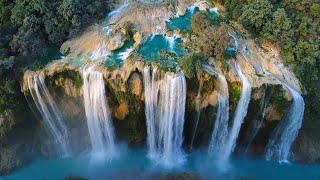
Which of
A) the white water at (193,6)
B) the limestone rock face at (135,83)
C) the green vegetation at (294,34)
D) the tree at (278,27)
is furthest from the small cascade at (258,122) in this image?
the white water at (193,6)

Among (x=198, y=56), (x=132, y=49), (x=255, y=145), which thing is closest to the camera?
(x=198, y=56)

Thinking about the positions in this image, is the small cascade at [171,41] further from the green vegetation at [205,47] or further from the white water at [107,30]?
the white water at [107,30]

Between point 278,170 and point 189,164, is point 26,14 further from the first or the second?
point 278,170

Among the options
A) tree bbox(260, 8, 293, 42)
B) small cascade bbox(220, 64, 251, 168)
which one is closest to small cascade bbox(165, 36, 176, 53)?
small cascade bbox(220, 64, 251, 168)

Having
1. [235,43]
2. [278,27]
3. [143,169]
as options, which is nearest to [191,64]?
[235,43]

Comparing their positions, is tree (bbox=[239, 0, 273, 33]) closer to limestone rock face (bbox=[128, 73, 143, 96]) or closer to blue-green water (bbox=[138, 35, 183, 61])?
blue-green water (bbox=[138, 35, 183, 61])

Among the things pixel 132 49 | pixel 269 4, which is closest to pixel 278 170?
pixel 269 4
